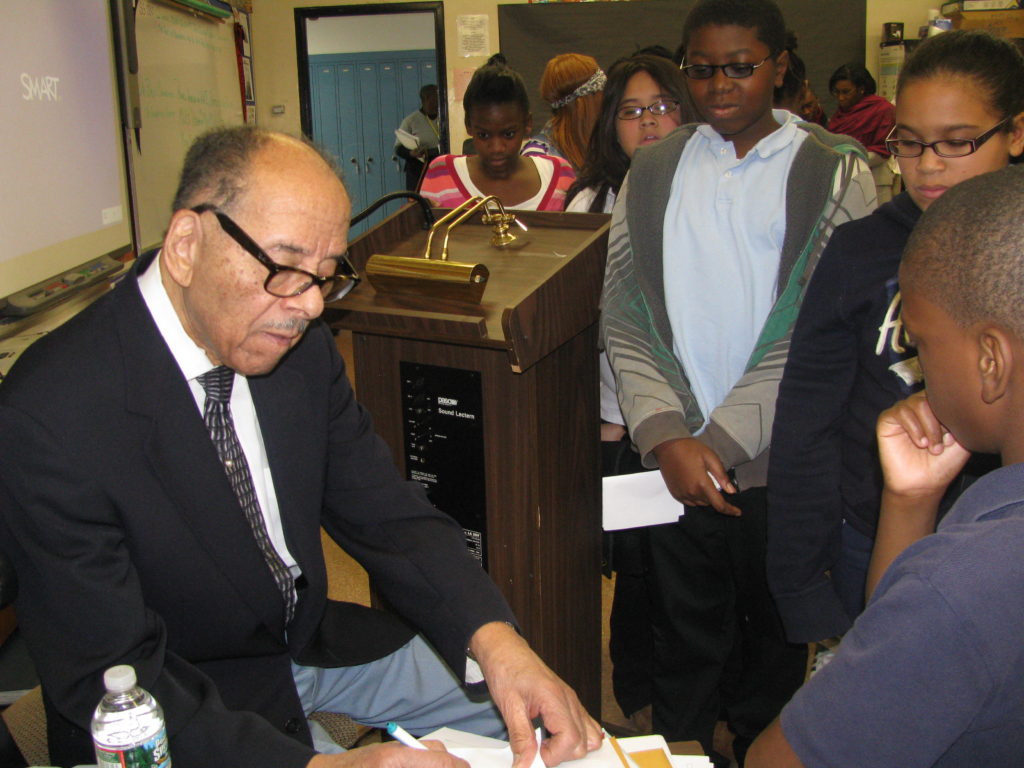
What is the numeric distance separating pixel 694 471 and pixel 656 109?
1.03 m

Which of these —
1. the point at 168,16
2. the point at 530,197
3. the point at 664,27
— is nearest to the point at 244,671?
the point at 530,197

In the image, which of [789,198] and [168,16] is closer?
[789,198]

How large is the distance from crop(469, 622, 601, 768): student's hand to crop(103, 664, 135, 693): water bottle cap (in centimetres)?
46

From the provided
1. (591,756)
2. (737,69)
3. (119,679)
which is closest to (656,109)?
(737,69)

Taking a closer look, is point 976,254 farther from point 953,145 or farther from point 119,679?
point 119,679

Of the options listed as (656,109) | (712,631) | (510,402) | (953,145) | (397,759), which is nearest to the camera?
(397,759)

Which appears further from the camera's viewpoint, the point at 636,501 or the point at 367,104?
the point at 367,104

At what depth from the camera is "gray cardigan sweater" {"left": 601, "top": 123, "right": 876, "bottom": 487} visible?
1.71m

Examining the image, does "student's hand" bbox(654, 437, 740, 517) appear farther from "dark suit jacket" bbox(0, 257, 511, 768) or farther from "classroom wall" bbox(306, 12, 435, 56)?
"classroom wall" bbox(306, 12, 435, 56)

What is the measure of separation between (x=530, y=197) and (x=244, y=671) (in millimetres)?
1693

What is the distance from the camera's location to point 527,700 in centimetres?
124

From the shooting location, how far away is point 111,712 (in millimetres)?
936

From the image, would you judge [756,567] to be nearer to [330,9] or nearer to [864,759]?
[864,759]

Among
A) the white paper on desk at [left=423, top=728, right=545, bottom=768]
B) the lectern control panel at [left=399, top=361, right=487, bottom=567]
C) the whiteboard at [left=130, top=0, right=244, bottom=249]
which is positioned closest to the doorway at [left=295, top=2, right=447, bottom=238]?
the whiteboard at [left=130, top=0, right=244, bottom=249]
